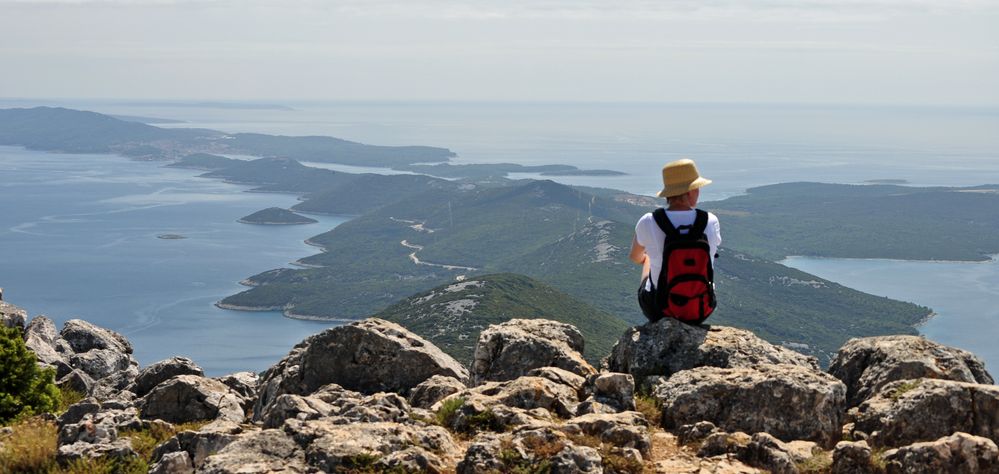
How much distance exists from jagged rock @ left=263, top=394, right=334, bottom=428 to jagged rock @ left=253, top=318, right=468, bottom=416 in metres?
2.93

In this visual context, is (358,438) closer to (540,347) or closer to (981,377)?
(540,347)

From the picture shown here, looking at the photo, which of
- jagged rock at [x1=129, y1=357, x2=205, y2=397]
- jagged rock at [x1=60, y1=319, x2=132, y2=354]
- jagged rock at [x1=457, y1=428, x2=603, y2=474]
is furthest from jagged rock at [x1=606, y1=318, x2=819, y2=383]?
jagged rock at [x1=60, y1=319, x2=132, y2=354]

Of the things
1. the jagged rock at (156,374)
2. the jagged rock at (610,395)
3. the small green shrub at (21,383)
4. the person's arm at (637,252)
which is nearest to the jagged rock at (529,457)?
the jagged rock at (610,395)

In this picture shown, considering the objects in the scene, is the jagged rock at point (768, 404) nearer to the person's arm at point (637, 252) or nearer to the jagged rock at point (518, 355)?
the person's arm at point (637, 252)

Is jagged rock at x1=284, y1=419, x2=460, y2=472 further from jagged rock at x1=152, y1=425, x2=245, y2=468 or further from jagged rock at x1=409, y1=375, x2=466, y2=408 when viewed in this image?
jagged rock at x1=409, y1=375, x2=466, y2=408

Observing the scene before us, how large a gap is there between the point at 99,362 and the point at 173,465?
15334 mm

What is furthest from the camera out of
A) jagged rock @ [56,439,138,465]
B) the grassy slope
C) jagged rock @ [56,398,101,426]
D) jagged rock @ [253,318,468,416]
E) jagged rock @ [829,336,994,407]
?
the grassy slope

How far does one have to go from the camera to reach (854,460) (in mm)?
11672

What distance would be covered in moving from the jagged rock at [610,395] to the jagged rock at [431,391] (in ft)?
8.04

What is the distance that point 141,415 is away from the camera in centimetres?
1706

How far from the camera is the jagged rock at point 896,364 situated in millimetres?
14844

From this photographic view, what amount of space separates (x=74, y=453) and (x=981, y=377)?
14510 mm

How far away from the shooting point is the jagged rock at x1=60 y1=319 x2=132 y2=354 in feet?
92.3

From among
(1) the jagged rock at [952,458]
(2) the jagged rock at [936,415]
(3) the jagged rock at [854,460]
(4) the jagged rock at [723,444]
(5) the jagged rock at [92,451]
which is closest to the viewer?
(1) the jagged rock at [952,458]
